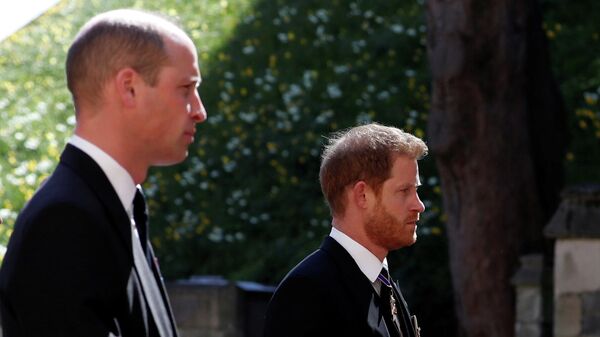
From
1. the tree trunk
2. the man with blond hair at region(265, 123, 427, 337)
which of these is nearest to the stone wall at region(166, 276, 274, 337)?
the tree trunk

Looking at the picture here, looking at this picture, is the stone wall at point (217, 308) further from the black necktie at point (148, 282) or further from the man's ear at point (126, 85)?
the man's ear at point (126, 85)

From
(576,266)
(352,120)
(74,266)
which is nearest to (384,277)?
(74,266)

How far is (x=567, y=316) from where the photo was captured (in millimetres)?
7863

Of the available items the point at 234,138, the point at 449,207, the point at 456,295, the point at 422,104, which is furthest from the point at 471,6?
the point at 234,138

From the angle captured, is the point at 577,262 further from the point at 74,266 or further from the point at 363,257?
the point at 74,266

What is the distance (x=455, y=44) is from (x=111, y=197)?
22.3 ft

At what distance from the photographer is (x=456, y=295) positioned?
919 cm

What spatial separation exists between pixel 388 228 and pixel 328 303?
27 centimetres

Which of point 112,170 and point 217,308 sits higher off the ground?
point 112,170

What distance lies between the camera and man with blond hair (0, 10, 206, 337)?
228 centimetres

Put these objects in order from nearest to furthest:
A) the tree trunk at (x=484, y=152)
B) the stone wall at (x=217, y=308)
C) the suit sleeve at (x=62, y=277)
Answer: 1. the suit sleeve at (x=62, y=277)
2. the stone wall at (x=217, y=308)
3. the tree trunk at (x=484, y=152)

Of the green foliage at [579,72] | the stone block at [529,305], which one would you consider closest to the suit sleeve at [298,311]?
the stone block at [529,305]

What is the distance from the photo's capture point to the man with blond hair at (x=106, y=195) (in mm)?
2283

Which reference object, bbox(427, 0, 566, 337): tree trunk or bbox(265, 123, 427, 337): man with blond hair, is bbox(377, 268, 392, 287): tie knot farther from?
bbox(427, 0, 566, 337): tree trunk
